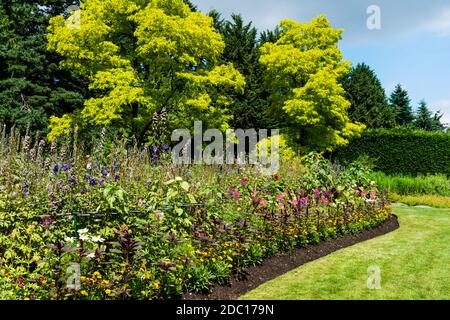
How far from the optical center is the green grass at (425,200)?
1494 cm

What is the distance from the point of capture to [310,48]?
74.2 feet

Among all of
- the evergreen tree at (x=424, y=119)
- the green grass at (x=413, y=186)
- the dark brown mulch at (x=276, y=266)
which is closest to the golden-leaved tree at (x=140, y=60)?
the green grass at (x=413, y=186)

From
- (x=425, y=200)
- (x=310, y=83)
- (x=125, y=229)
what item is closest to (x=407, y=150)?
(x=310, y=83)

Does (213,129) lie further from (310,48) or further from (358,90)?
(358,90)

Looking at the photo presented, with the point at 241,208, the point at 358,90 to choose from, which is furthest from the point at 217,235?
the point at 358,90

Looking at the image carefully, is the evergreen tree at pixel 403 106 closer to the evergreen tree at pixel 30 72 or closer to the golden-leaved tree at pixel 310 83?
the golden-leaved tree at pixel 310 83

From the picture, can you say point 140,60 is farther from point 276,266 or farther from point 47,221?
point 47,221

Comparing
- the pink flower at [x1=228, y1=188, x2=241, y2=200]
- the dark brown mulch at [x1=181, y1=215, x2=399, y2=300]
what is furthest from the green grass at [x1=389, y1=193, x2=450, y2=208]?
the pink flower at [x1=228, y1=188, x2=241, y2=200]

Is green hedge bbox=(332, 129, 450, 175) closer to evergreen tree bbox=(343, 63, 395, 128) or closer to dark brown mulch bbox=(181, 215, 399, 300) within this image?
evergreen tree bbox=(343, 63, 395, 128)

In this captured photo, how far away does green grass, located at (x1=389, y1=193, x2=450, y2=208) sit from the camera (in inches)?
588

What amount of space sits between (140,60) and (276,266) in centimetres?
1320

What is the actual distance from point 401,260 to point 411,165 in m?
15.7

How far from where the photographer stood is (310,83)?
20234 mm

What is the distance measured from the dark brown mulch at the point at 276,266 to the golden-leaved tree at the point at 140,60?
929 centimetres
